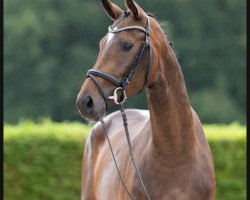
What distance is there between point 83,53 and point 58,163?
15.1 metres

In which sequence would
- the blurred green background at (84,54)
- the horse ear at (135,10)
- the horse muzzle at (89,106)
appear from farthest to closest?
the blurred green background at (84,54), the horse ear at (135,10), the horse muzzle at (89,106)

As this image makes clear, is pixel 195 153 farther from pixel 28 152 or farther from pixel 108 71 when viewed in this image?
pixel 28 152

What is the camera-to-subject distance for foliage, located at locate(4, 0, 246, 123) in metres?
24.8

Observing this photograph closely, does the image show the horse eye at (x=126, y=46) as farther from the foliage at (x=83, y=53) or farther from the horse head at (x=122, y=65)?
the foliage at (x=83, y=53)

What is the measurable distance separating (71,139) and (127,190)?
472 centimetres

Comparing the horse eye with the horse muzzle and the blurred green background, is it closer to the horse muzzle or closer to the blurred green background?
the horse muzzle

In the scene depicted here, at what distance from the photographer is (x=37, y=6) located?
27656mm

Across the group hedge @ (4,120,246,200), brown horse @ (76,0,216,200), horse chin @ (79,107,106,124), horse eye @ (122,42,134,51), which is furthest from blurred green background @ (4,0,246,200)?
horse chin @ (79,107,106,124)

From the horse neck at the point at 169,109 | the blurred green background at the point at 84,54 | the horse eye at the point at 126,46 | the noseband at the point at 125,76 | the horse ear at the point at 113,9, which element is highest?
the horse ear at the point at 113,9

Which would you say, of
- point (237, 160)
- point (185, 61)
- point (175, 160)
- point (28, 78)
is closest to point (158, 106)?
point (175, 160)

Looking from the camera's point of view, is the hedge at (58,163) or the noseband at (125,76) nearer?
the noseband at (125,76)

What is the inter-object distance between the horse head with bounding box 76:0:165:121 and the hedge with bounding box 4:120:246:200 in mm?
4937

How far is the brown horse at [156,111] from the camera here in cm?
580

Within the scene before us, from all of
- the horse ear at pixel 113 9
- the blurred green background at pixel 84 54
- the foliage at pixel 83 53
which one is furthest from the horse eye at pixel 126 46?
the foliage at pixel 83 53
